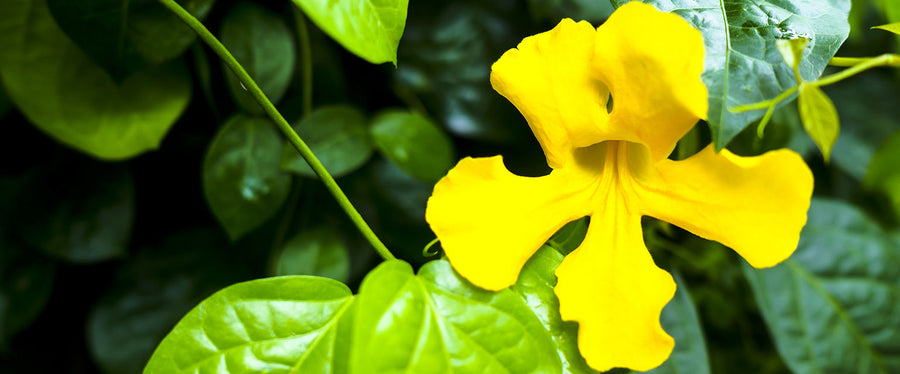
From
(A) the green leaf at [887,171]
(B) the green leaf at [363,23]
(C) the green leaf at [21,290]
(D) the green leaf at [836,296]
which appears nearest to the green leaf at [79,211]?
(C) the green leaf at [21,290]

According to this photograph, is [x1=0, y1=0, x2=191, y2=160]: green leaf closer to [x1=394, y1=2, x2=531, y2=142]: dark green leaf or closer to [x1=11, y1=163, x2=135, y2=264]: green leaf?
[x1=11, y1=163, x2=135, y2=264]: green leaf

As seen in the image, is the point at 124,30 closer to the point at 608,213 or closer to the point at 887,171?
the point at 608,213

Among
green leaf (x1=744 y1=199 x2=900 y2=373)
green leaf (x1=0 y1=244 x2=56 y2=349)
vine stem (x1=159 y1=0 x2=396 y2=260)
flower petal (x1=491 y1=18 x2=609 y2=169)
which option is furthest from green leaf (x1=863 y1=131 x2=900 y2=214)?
green leaf (x1=0 y1=244 x2=56 y2=349)

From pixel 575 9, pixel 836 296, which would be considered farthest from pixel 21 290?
pixel 836 296

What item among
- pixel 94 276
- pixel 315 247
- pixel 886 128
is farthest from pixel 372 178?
pixel 886 128

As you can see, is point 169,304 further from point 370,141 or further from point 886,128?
point 886,128

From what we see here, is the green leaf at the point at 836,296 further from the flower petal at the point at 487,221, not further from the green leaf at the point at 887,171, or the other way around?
the flower petal at the point at 487,221
